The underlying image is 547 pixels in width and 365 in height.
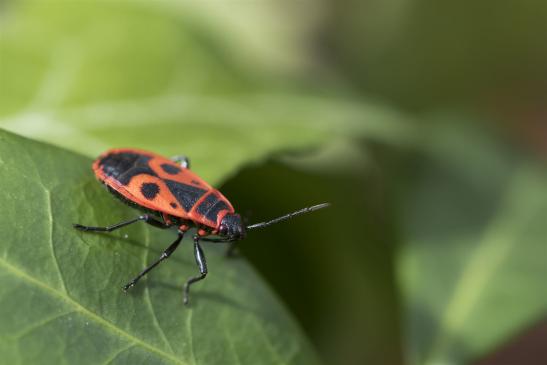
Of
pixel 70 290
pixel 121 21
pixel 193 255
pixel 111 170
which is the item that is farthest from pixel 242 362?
pixel 121 21

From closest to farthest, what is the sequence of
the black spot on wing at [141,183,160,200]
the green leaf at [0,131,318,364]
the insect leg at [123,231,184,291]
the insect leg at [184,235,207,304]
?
1. the green leaf at [0,131,318,364]
2. the insect leg at [123,231,184,291]
3. the insect leg at [184,235,207,304]
4. the black spot on wing at [141,183,160,200]

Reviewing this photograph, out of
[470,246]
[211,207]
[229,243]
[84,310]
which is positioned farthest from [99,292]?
[470,246]

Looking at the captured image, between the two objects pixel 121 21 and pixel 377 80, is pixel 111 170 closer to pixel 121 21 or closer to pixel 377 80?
pixel 121 21

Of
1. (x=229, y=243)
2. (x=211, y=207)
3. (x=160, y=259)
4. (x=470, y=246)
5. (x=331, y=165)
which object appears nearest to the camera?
(x=160, y=259)

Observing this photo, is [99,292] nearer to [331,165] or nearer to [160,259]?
[160,259]

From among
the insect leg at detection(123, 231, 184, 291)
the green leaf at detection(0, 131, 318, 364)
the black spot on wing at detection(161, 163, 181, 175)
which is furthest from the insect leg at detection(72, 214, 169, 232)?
the black spot on wing at detection(161, 163, 181, 175)

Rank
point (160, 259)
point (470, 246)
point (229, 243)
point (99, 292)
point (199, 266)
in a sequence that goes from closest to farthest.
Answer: point (99, 292)
point (160, 259)
point (199, 266)
point (229, 243)
point (470, 246)

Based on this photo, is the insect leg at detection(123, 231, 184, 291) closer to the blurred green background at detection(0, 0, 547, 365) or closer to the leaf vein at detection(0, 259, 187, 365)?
the leaf vein at detection(0, 259, 187, 365)
